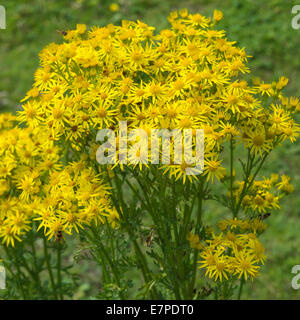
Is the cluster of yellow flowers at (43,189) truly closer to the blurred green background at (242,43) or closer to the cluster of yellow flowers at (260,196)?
the cluster of yellow flowers at (260,196)

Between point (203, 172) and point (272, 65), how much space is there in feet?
11.0

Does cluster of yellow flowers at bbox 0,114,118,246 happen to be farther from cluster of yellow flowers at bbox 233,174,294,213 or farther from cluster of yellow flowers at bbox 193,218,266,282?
cluster of yellow flowers at bbox 233,174,294,213

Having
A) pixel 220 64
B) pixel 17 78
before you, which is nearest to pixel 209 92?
pixel 220 64

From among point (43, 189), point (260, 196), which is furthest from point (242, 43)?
point (43, 189)

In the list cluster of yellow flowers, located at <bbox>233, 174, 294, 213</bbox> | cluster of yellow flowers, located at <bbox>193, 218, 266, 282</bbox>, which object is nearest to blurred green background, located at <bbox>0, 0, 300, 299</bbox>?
cluster of yellow flowers, located at <bbox>233, 174, 294, 213</bbox>

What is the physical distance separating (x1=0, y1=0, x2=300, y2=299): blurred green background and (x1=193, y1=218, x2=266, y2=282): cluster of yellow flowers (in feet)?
4.89

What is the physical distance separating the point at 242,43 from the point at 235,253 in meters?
3.63

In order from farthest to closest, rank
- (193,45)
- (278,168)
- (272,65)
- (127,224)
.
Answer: (272,65) → (278,168) → (127,224) → (193,45)

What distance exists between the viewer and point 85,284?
3.22m

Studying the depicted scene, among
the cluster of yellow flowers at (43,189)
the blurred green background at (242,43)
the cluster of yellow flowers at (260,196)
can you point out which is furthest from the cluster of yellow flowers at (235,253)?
the blurred green background at (242,43)

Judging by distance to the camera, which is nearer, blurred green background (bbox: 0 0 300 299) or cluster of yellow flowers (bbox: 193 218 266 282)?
cluster of yellow flowers (bbox: 193 218 266 282)

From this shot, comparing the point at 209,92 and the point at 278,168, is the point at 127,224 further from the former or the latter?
the point at 278,168

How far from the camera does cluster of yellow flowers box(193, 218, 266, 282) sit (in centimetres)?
153

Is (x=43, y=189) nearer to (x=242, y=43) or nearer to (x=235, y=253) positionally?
(x=235, y=253)
